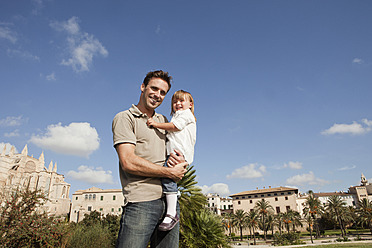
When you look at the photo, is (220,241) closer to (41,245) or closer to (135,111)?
(41,245)

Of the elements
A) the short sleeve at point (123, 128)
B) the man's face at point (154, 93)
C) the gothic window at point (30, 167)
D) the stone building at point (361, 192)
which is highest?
the gothic window at point (30, 167)

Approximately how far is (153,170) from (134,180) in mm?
197

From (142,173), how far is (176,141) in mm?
539

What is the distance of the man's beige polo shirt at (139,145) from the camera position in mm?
1944

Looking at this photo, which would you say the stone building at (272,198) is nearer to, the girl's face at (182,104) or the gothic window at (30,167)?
the gothic window at (30,167)

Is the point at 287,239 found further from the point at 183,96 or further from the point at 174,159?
the point at 174,159

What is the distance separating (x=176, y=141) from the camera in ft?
7.61

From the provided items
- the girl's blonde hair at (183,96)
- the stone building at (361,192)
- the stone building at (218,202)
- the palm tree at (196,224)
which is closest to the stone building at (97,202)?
the stone building at (218,202)

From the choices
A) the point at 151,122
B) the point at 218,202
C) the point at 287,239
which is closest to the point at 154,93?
the point at 151,122

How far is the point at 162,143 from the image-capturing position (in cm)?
228

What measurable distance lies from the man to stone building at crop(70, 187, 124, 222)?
57.9 m

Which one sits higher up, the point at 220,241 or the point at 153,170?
the point at 153,170

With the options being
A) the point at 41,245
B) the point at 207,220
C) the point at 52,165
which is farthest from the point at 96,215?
the point at 207,220

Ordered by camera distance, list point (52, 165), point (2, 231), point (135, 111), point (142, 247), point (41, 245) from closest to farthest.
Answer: point (142, 247) → point (135, 111) → point (2, 231) → point (41, 245) → point (52, 165)
